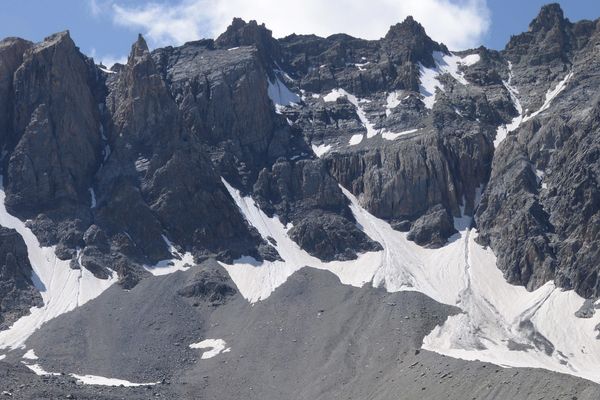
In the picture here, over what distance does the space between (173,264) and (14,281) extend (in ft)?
79.1

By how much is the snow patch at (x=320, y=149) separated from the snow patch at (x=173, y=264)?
38653 millimetres

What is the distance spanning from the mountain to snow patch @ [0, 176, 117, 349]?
37 centimetres

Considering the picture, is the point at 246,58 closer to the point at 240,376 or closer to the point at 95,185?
the point at 95,185

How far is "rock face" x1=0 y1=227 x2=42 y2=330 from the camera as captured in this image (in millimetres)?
133875

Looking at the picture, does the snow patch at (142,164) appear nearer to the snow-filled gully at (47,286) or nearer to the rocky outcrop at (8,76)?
the snow-filled gully at (47,286)

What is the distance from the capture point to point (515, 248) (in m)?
146

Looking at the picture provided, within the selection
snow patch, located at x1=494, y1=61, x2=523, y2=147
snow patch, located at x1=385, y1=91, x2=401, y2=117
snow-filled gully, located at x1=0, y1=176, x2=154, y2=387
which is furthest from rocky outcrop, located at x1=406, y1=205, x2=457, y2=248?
snow-filled gully, located at x1=0, y1=176, x2=154, y2=387

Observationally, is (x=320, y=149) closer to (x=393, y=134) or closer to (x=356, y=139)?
(x=356, y=139)

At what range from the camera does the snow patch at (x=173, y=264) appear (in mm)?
147375

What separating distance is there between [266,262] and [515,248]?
125ft

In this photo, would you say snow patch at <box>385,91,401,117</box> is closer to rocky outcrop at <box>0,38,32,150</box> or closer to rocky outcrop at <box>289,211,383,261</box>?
rocky outcrop at <box>289,211,383,261</box>

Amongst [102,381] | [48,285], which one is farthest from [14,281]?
[102,381]

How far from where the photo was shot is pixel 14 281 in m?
138

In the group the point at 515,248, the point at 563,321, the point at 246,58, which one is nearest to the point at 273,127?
the point at 246,58
